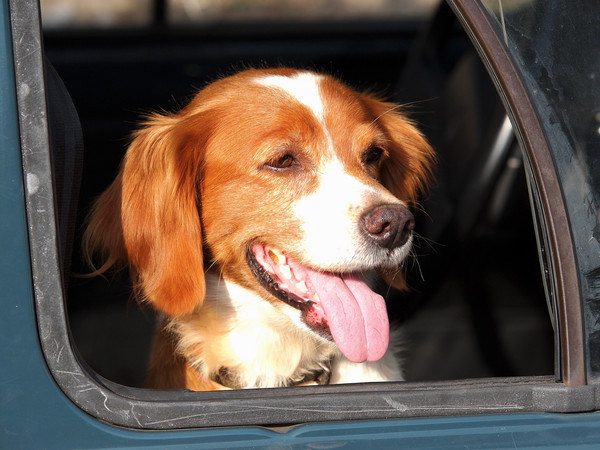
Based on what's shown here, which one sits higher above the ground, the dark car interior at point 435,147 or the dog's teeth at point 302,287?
the dark car interior at point 435,147

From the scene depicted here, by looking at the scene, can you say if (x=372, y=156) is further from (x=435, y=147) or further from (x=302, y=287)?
(x=435, y=147)

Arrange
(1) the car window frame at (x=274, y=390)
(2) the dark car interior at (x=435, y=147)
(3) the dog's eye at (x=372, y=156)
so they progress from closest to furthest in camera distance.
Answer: (1) the car window frame at (x=274, y=390) < (3) the dog's eye at (x=372, y=156) < (2) the dark car interior at (x=435, y=147)

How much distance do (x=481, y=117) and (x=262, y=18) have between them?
1.49 metres

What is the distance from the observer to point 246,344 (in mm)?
1911

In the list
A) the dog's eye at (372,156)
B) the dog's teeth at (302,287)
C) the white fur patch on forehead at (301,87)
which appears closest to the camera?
the dog's teeth at (302,287)

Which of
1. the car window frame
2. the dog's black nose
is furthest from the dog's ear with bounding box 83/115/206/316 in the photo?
the car window frame

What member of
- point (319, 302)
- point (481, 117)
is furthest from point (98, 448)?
point (481, 117)

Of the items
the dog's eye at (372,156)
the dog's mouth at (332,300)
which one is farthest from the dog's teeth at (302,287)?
the dog's eye at (372,156)

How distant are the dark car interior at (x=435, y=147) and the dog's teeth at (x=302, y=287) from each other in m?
0.90

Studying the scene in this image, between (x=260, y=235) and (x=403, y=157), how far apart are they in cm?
71

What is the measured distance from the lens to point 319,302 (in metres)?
1.80

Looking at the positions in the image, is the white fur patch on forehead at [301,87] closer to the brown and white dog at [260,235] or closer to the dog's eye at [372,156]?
the brown and white dog at [260,235]

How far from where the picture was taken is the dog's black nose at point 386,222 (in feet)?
5.65

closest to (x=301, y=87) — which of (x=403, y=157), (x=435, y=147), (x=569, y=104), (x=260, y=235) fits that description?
(x=260, y=235)
